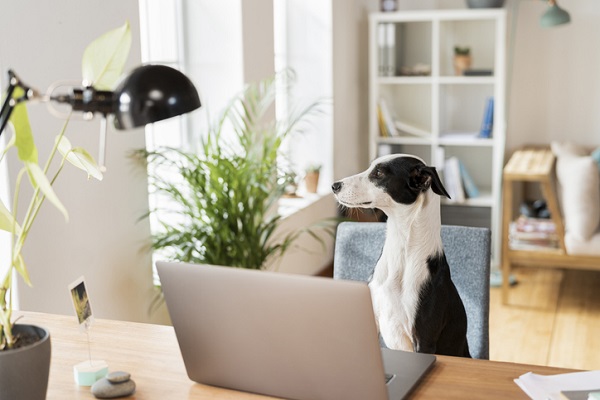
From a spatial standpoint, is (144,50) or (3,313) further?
(144,50)

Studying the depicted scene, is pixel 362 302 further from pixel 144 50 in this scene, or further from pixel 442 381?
pixel 144 50

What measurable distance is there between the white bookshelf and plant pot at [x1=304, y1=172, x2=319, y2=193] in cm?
71

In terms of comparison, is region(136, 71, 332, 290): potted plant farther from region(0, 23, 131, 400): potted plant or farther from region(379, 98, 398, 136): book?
region(379, 98, 398, 136): book

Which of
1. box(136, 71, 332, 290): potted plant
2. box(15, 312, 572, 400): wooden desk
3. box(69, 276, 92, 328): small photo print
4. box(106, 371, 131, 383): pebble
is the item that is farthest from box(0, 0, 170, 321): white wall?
box(106, 371, 131, 383): pebble

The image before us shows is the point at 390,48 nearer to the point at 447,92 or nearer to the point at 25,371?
the point at 447,92

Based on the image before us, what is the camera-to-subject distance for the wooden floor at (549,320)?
3.68 meters

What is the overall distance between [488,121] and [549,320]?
1.41m

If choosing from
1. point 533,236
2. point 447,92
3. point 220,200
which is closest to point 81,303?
point 220,200

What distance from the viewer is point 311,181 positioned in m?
4.68

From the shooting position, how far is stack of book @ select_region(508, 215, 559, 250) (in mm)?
4402

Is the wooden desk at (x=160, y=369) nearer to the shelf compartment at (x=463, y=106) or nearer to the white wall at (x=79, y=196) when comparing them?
the white wall at (x=79, y=196)

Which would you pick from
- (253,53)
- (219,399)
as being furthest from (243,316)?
(253,53)

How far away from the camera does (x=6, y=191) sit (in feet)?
7.68

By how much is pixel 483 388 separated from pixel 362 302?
340 millimetres
